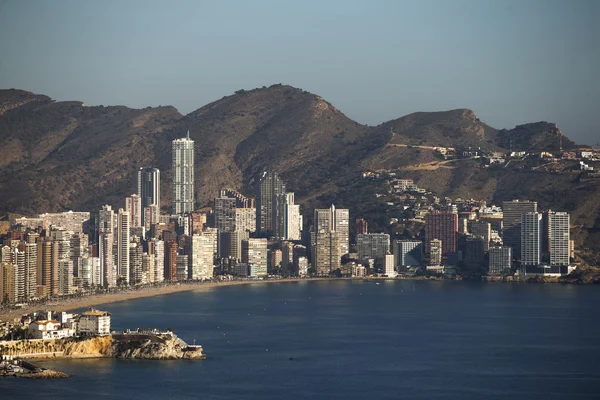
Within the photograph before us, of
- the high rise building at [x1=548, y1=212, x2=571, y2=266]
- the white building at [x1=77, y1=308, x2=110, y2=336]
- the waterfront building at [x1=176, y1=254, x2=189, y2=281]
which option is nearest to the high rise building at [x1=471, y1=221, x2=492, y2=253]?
the high rise building at [x1=548, y1=212, x2=571, y2=266]

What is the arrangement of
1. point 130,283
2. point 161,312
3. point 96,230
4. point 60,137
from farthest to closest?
point 60,137 < point 96,230 < point 130,283 < point 161,312

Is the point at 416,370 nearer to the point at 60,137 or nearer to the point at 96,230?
the point at 96,230

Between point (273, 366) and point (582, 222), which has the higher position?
point (582, 222)

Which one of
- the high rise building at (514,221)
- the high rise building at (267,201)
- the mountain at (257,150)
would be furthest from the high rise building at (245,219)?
the high rise building at (514,221)

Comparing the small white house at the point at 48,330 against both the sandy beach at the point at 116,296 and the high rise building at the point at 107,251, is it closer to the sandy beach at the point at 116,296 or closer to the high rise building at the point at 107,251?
the sandy beach at the point at 116,296

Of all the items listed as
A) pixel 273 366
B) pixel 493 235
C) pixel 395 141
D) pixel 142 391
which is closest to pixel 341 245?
pixel 493 235

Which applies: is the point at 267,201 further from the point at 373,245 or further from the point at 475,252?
the point at 475,252
